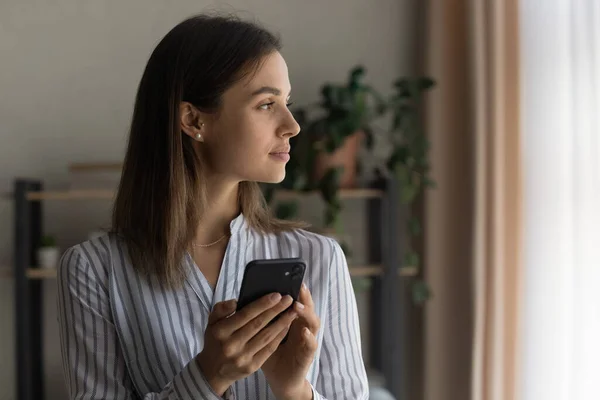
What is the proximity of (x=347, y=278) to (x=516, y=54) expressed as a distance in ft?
4.78

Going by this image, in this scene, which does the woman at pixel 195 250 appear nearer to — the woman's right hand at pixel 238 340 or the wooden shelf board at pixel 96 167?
the woman's right hand at pixel 238 340

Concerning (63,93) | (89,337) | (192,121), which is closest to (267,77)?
(192,121)

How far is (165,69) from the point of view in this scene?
1210 mm

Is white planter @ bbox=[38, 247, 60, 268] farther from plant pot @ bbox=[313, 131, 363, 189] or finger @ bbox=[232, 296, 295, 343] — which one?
finger @ bbox=[232, 296, 295, 343]

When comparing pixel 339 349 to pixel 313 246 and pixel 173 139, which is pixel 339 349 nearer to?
pixel 313 246

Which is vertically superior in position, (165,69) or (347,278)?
(165,69)

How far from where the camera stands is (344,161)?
9.04 feet

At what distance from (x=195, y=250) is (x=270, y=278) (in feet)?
0.80

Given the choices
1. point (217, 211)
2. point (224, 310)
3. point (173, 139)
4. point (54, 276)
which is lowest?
point (54, 276)

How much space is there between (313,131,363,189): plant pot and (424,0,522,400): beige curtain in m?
0.33

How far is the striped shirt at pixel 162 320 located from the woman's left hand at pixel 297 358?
54 millimetres

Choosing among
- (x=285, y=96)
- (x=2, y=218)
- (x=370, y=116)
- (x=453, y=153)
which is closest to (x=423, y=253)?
(x=453, y=153)

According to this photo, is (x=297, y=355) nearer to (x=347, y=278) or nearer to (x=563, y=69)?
(x=347, y=278)

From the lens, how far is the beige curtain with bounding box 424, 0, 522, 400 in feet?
8.18
